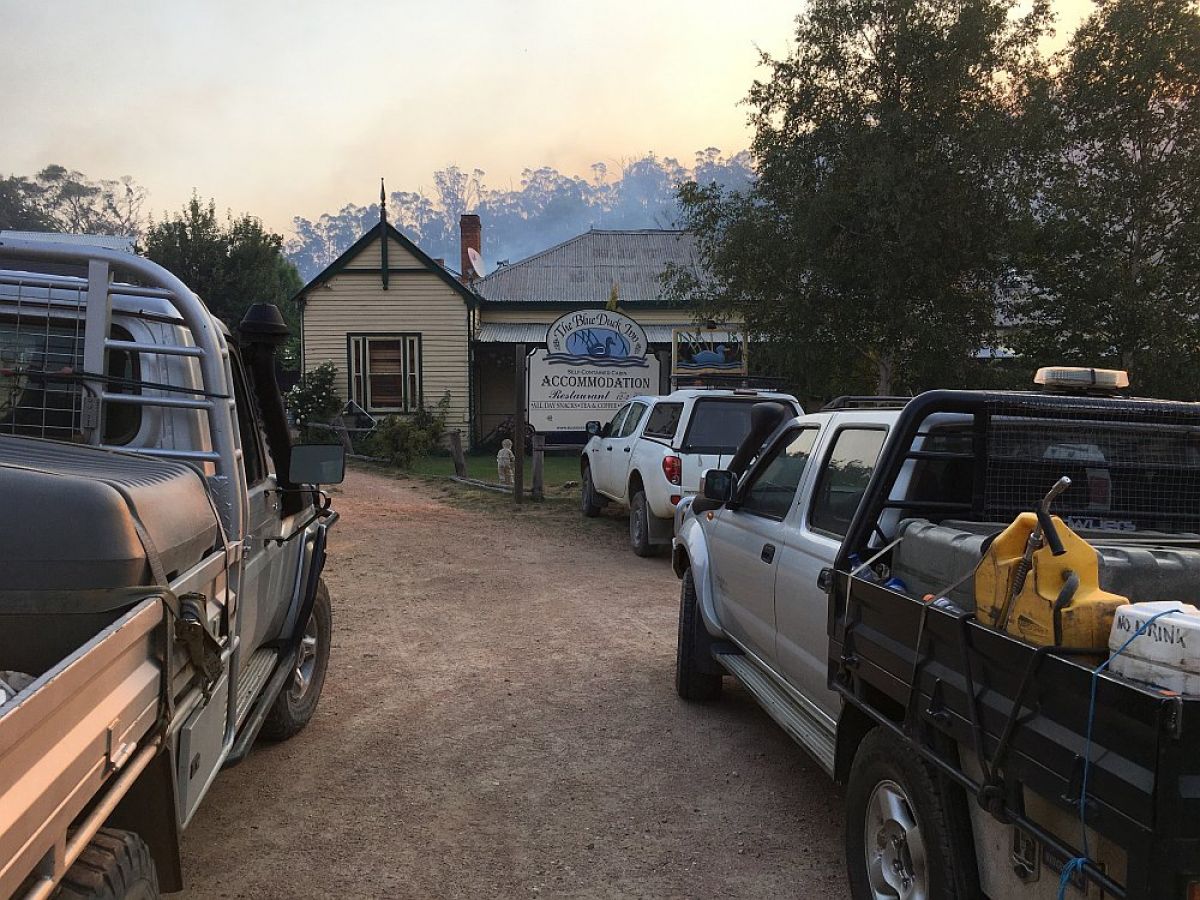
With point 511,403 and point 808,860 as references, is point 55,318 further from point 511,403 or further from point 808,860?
point 511,403

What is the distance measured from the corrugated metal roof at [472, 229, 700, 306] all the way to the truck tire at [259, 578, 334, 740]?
846 inches

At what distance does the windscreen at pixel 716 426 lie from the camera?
32.3 ft

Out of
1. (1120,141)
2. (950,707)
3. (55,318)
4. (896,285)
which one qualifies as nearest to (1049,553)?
(950,707)

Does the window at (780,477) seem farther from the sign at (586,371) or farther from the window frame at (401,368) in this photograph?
the window frame at (401,368)

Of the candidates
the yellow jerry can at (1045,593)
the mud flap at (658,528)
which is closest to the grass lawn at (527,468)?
the mud flap at (658,528)

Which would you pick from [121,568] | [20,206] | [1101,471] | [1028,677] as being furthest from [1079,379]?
[20,206]

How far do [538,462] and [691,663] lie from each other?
919cm

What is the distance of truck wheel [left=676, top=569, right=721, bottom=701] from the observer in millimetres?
5469

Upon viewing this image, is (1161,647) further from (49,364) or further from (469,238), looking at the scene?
(469,238)

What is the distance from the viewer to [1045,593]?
92.0 inches

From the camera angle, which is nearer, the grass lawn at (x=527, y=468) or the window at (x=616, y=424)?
the window at (x=616, y=424)

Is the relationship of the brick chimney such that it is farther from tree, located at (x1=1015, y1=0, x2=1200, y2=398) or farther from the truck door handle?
the truck door handle

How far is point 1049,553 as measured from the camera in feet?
7.76

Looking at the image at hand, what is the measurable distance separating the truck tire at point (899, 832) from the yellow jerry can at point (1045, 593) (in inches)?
23.5
